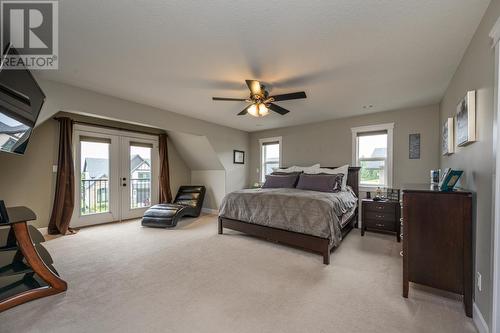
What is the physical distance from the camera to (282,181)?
464cm

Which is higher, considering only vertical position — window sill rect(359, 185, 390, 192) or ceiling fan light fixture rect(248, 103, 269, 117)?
ceiling fan light fixture rect(248, 103, 269, 117)

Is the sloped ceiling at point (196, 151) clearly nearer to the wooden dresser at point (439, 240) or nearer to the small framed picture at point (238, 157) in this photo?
the small framed picture at point (238, 157)

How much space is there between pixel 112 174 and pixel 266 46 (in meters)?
4.45

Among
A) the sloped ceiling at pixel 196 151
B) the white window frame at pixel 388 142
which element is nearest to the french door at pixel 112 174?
the sloped ceiling at pixel 196 151

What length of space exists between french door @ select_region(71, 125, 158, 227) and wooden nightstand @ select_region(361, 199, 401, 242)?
5.03 metres

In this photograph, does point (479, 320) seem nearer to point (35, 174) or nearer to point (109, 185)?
point (109, 185)

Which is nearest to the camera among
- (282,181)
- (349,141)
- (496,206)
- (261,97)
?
(496,206)

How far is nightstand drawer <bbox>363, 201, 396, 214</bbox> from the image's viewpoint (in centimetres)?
370

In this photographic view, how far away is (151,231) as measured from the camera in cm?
412

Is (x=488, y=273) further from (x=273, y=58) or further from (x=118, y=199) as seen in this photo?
(x=118, y=199)

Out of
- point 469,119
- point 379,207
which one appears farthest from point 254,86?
point 379,207

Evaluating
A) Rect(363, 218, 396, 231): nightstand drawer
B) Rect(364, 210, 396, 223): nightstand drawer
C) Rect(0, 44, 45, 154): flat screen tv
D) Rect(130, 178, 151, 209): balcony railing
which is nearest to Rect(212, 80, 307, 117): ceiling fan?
Rect(0, 44, 45, 154): flat screen tv

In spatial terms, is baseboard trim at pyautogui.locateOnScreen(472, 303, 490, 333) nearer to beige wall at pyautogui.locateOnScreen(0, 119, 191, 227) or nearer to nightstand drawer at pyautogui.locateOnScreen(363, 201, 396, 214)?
nightstand drawer at pyautogui.locateOnScreen(363, 201, 396, 214)

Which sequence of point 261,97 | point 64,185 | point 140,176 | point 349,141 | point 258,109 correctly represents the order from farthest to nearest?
1. point 140,176
2. point 349,141
3. point 64,185
4. point 258,109
5. point 261,97
